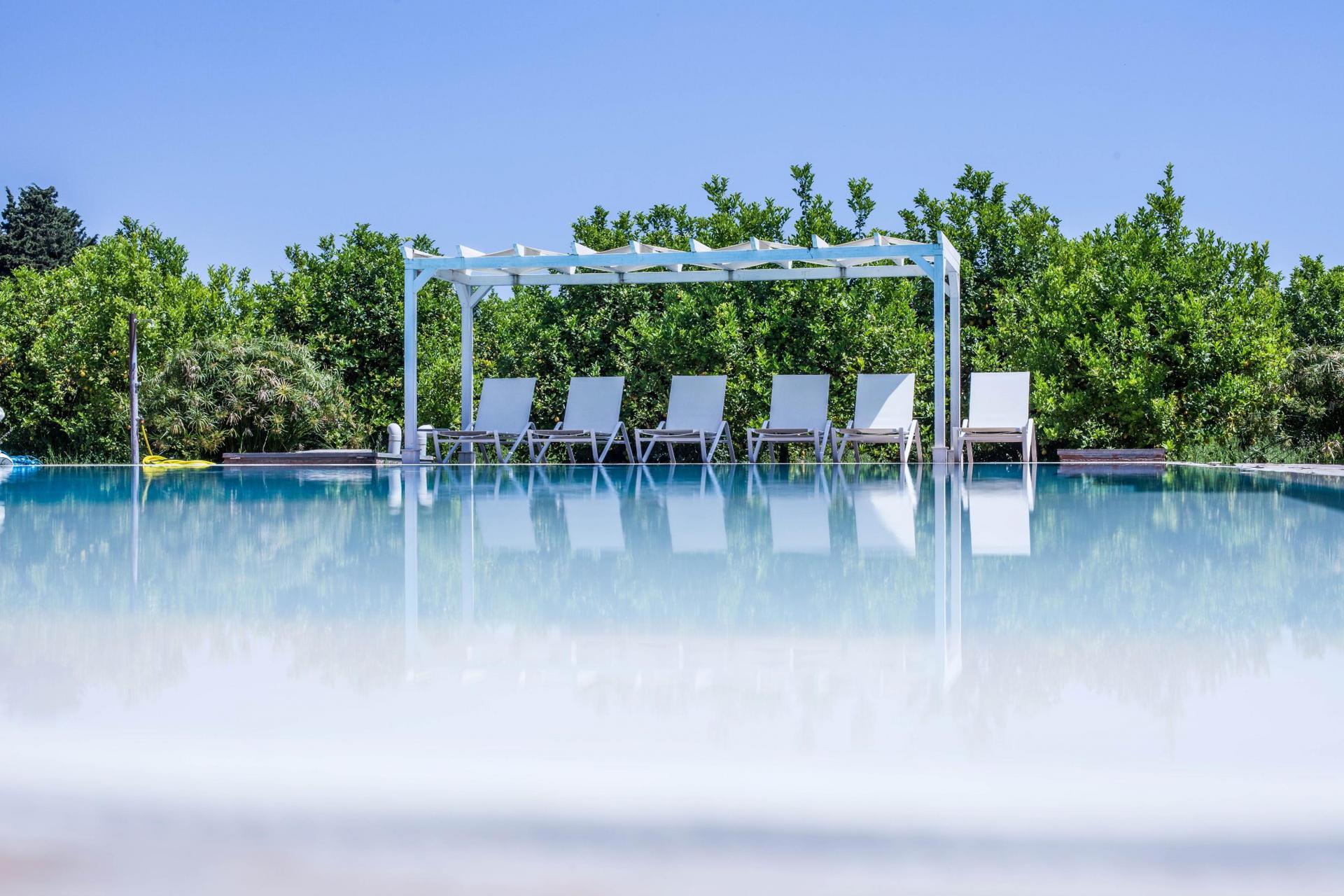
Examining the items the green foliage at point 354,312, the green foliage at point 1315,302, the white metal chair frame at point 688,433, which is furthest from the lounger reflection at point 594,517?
the green foliage at point 1315,302

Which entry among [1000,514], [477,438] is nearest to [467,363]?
[477,438]

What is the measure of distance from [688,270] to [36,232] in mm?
27357

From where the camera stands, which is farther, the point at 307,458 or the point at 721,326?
the point at 307,458

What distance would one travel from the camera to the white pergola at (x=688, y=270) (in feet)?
33.7

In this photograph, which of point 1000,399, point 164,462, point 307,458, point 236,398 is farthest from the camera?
point 236,398

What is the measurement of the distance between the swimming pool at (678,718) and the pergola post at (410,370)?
7.39 metres

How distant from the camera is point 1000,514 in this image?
5203 millimetres

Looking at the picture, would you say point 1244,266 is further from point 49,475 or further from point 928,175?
point 49,475

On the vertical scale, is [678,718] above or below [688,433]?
below

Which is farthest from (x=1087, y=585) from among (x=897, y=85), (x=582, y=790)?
(x=897, y=85)

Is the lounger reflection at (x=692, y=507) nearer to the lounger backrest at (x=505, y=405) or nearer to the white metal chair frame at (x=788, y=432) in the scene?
the white metal chair frame at (x=788, y=432)

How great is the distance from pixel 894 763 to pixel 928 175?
22676mm

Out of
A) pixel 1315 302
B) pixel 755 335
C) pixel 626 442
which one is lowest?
pixel 626 442

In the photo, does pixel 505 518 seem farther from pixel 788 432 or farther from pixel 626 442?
pixel 626 442
